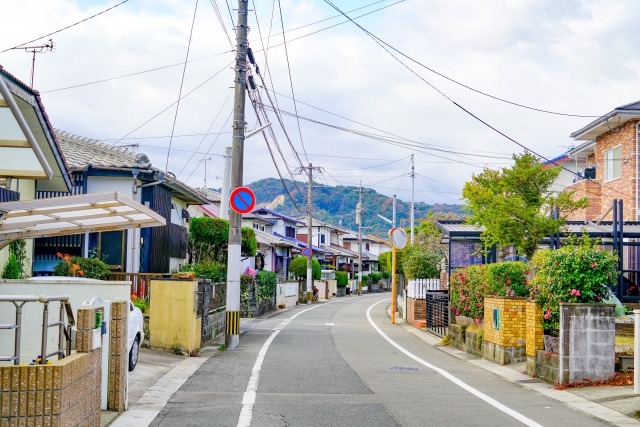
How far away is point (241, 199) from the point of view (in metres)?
16.5

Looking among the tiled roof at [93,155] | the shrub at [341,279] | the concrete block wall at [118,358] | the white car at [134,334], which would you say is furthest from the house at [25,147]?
the shrub at [341,279]

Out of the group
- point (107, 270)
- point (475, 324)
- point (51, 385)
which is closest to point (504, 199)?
point (475, 324)

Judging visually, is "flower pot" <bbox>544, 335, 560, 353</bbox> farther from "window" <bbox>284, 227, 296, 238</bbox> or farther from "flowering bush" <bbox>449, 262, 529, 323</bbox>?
"window" <bbox>284, 227, 296, 238</bbox>

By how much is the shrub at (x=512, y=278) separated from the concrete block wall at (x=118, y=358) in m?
9.19

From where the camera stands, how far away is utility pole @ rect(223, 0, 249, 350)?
54.2 ft

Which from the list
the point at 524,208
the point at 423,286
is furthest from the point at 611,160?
the point at 524,208

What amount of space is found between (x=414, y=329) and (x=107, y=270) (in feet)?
38.6

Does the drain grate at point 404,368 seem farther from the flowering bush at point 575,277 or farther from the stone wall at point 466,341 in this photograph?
the flowering bush at point 575,277

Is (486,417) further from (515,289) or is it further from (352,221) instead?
(352,221)

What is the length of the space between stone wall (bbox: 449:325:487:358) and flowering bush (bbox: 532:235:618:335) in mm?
3330

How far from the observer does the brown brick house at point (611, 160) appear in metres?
27.6

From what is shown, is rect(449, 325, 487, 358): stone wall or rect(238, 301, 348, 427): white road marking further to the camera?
rect(449, 325, 487, 358): stone wall

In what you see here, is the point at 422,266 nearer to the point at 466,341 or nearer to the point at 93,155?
the point at 466,341

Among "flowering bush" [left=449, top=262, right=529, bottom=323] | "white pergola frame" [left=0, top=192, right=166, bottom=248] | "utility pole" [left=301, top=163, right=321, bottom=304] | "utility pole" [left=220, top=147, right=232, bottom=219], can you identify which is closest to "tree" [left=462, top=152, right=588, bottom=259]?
"flowering bush" [left=449, top=262, right=529, bottom=323]
